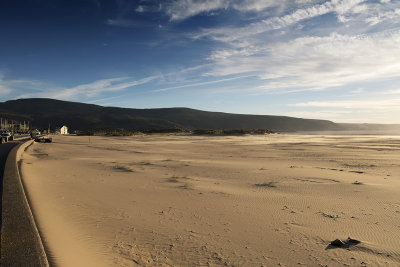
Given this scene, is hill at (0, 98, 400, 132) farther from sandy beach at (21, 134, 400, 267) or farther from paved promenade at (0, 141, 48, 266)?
paved promenade at (0, 141, 48, 266)

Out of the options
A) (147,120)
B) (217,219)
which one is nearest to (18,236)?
(217,219)

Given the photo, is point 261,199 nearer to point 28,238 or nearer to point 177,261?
point 177,261

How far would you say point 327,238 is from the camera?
15.7 ft

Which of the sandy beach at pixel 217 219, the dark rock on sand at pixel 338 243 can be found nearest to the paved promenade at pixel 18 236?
the sandy beach at pixel 217 219

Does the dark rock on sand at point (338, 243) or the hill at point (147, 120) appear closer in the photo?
the dark rock on sand at point (338, 243)

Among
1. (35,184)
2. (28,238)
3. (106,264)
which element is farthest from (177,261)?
(35,184)

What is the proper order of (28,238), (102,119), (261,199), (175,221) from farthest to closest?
(102,119)
(261,199)
(175,221)
(28,238)

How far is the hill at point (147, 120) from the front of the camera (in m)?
142

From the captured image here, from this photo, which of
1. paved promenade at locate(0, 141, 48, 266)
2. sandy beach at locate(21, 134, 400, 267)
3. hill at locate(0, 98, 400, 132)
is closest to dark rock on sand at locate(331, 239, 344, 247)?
sandy beach at locate(21, 134, 400, 267)

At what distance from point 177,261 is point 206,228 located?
1.35 metres

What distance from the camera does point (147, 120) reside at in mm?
149000

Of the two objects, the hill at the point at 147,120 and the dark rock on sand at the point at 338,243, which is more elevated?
the hill at the point at 147,120

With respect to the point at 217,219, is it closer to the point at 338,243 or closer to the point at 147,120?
the point at 338,243

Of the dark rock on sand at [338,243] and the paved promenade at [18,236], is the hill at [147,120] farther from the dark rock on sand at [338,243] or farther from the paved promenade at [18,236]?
the dark rock on sand at [338,243]
